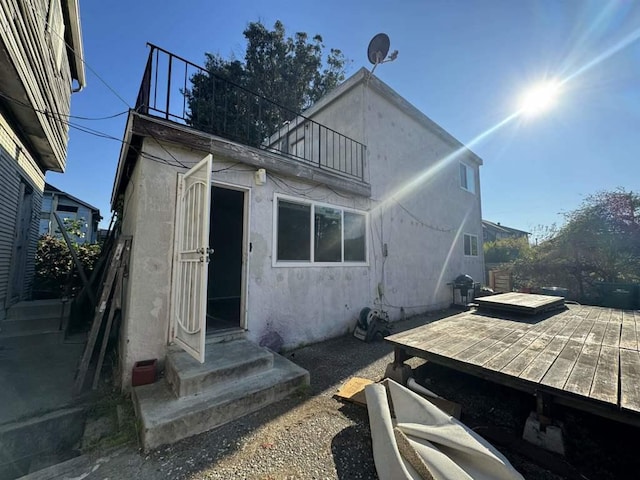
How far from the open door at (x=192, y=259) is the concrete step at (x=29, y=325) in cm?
389

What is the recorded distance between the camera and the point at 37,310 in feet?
16.9

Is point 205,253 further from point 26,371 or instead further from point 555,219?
point 555,219

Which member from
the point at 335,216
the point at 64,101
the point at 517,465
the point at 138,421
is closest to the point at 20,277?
the point at 64,101

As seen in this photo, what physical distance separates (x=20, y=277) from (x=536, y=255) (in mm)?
16150

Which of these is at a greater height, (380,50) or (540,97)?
(380,50)

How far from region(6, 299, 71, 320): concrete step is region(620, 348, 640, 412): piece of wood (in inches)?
319

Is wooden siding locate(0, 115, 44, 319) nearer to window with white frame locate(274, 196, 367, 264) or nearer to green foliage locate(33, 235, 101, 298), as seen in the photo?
green foliage locate(33, 235, 101, 298)

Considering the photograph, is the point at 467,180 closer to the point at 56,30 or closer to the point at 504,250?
the point at 504,250

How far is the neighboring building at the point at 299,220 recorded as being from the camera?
3.23 meters

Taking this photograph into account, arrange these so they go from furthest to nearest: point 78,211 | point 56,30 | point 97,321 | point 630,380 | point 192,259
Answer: point 78,211
point 56,30
point 97,321
point 192,259
point 630,380

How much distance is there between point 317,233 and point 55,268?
7573 mm

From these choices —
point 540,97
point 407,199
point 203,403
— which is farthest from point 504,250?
point 203,403

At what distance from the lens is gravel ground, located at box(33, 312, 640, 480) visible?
1.94 m

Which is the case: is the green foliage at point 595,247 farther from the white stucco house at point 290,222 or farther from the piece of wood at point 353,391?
the piece of wood at point 353,391
